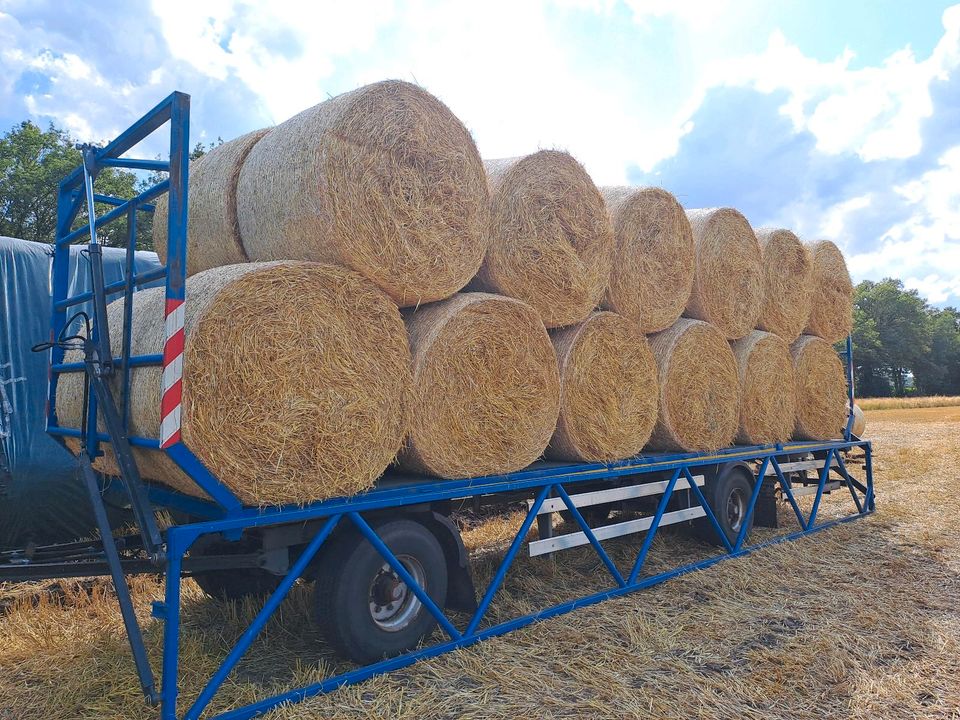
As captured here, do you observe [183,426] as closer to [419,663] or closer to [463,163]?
[419,663]

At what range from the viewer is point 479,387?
4660 millimetres

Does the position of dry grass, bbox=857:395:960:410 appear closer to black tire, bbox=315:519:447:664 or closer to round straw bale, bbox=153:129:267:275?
black tire, bbox=315:519:447:664

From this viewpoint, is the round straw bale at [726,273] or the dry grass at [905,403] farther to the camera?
the dry grass at [905,403]

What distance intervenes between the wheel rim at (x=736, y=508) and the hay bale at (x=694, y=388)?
2.67 ft

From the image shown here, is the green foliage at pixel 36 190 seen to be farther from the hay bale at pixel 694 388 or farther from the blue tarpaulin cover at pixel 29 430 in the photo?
the hay bale at pixel 694 388

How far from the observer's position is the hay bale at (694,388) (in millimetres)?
6367

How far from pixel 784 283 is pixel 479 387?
4959 millimetres

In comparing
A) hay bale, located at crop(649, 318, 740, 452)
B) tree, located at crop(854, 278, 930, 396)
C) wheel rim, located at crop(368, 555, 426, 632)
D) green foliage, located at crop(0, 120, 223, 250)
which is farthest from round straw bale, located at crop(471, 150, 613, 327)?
tree, located at crop(854, 278, 930, 396)

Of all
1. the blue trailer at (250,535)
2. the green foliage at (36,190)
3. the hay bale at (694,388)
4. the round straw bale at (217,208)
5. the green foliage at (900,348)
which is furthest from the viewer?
the green foliage at (900,348)

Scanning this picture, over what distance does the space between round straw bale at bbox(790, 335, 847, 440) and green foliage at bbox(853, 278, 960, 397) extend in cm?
5654

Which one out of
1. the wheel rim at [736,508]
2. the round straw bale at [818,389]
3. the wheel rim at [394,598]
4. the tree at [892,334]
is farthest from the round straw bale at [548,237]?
the tree at [892,334]

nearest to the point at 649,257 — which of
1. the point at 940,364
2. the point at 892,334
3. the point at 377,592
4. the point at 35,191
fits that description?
the point at 377,592

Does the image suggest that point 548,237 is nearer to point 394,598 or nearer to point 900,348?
point 394,598

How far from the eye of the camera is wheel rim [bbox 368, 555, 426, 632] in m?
4.30
